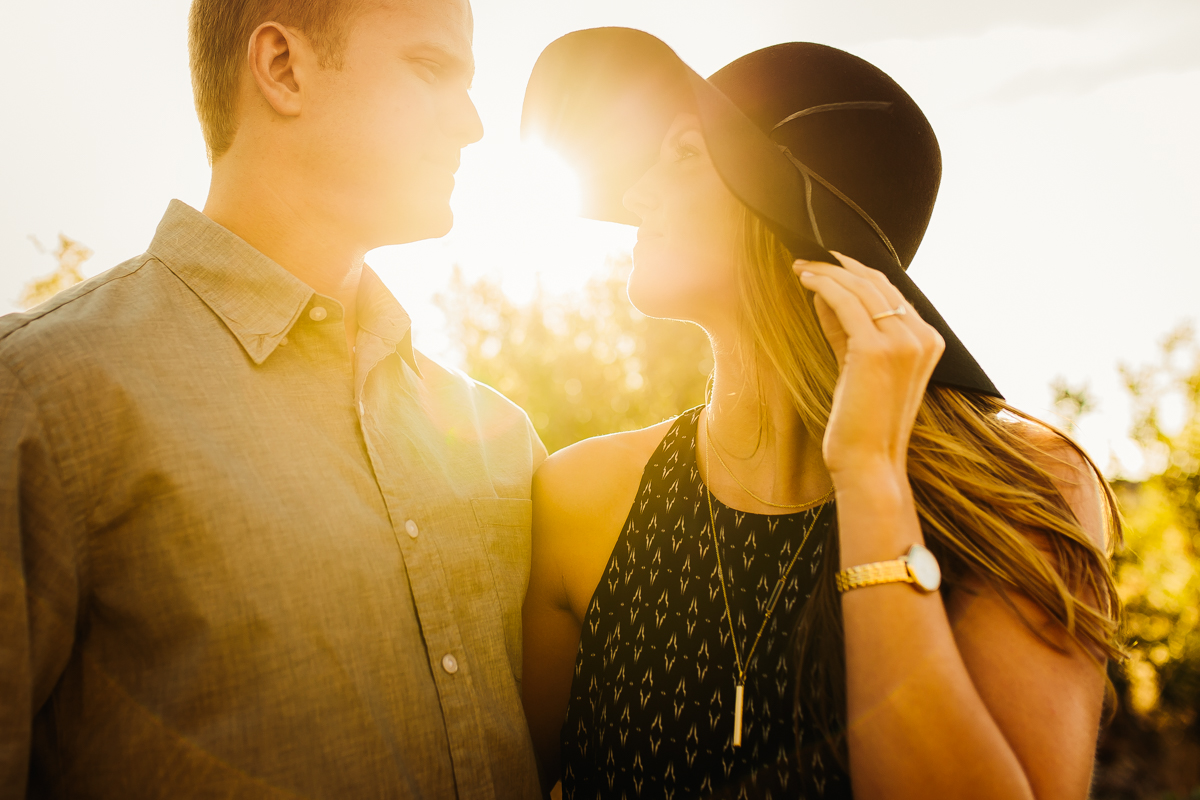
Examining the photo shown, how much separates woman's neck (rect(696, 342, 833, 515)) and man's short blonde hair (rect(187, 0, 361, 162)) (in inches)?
71.3

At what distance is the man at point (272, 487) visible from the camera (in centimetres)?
140

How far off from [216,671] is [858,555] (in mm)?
1581

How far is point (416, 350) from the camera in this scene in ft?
8.20

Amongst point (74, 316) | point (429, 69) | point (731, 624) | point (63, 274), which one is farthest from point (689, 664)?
point (63, 274)

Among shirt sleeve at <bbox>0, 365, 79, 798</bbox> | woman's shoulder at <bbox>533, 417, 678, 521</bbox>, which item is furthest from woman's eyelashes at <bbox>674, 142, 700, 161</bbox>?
shirt sleeve at <bbox>0, 365, 79, 798</bbox>

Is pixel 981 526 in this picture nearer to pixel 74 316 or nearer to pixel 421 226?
pixel 421 226

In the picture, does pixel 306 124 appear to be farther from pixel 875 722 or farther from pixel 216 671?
pixel 875 722

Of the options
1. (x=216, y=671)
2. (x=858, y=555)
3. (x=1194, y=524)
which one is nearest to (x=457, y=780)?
(x=216, y=671)

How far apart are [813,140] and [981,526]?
51.1 inches

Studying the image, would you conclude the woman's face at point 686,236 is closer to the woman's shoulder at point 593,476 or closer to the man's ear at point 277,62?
the woman's shoulder at point 593,476

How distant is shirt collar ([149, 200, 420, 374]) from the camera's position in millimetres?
1810

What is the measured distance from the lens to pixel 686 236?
7.59 ft

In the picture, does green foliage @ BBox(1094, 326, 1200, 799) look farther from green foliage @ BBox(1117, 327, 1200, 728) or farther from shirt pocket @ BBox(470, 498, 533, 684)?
shirt pocket @ BBox(470, 498, 533, 684)

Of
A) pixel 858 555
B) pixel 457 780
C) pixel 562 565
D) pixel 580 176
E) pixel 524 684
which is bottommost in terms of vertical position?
pixel 524 684
